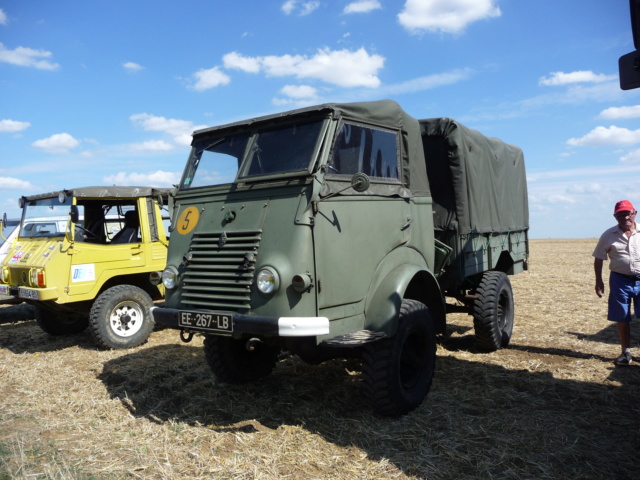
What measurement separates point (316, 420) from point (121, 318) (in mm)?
4341

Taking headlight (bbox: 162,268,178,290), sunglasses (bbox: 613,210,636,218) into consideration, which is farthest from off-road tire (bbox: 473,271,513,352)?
headlight (bbox: 162,268,178,290)

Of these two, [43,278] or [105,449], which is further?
[43,278]

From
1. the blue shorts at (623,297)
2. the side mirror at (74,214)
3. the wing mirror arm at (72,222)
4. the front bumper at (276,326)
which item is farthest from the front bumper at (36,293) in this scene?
the blue shorts at (623,297)

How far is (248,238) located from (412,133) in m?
2.17

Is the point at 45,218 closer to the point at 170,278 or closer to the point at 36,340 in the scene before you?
the point at 36,340

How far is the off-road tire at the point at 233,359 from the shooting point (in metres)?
5.39

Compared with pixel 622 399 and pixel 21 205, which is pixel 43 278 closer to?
pixel 21 205

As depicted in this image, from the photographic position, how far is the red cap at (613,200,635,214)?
584 cm

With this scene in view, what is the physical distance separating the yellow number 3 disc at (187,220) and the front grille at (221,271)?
7.7 inches

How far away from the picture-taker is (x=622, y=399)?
4.92 m

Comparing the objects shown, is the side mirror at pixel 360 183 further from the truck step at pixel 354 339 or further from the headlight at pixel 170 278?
the headlight at pixel 170 278

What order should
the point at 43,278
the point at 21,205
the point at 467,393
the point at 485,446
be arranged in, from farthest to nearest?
the point at 21,205, the point at 43,278, the point at 467,393, the point at 485,446

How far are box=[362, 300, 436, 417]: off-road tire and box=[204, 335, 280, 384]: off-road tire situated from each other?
1.43 m

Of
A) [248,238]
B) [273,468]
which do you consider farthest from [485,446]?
[248,238]
